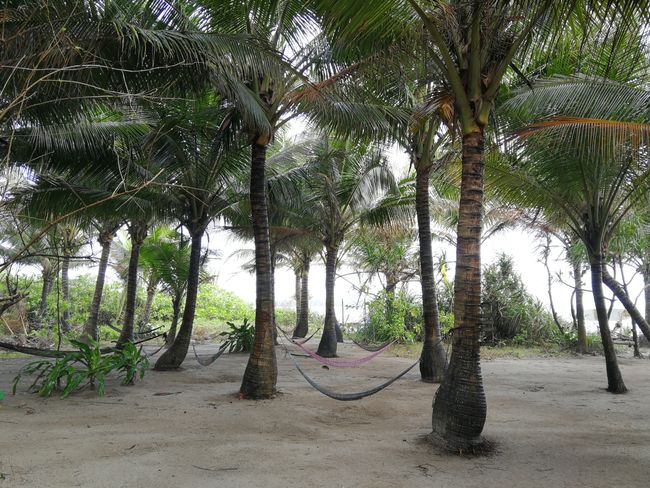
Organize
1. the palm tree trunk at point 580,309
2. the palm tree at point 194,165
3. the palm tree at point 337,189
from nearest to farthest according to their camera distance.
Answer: the palm tree at point 194,165, the palm tree at point 337,189, the palm tree trunk at point 580,309

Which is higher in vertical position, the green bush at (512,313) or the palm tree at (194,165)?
the palm tree at (194,165)

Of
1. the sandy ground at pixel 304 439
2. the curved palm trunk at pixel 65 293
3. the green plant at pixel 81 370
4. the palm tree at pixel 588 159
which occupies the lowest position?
the sandy ground at pixel 304 439

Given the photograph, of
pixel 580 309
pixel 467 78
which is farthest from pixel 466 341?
pixel 580 309

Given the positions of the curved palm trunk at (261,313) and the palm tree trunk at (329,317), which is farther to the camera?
the palm tree trunk at (329,317)

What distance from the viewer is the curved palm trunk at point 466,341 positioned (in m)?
4.27

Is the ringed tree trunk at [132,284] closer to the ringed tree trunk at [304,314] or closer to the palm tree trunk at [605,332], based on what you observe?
the ringed tree trunk at [304,314]

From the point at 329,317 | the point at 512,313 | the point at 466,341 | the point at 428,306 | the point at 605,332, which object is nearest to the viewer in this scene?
the point at 466,341

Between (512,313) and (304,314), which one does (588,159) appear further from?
(304,314)

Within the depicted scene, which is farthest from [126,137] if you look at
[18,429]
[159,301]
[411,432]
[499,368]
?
[159,301]

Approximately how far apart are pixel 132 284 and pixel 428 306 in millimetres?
7003

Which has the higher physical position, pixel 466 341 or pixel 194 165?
pixel 194 165

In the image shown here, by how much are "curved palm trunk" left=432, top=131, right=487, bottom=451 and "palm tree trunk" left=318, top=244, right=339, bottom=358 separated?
8.20 metres

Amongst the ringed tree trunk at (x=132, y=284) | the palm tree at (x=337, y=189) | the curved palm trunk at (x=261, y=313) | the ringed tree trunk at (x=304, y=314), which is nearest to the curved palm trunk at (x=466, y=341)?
the curved palm trunk at (x=261, y=313)

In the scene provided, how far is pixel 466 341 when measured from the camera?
4426mm
